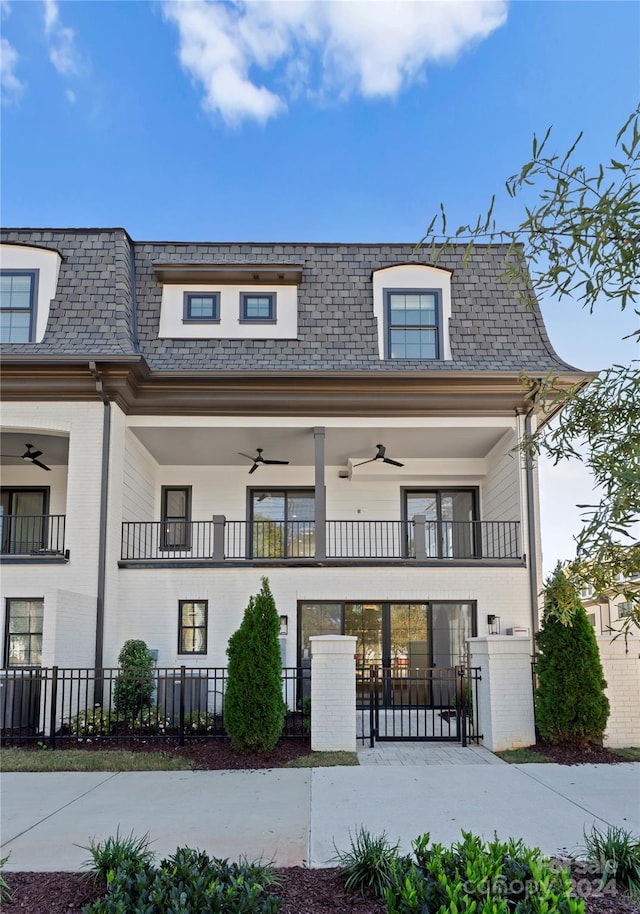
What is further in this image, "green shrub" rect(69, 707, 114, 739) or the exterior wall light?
the exterior wall light

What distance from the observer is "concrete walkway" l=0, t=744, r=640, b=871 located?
5824 mm

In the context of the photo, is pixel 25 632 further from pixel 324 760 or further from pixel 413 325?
pixel 413 325

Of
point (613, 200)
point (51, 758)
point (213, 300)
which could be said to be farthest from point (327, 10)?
point (51, 758)

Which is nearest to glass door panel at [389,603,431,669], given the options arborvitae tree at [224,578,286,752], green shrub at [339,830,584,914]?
arborvitae tree at [224,578,286,752]

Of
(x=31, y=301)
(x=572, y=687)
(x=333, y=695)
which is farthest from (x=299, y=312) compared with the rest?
(x=572, y=687)

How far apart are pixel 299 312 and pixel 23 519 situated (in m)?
7.48

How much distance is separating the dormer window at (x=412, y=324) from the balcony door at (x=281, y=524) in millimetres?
3957

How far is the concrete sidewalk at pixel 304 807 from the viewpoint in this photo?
5.82 m

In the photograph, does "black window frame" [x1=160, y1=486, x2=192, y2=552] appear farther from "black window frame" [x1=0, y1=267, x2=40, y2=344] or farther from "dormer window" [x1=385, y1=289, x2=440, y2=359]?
"dormer window" [x1=385, y1=289, x2=440, y2=359]

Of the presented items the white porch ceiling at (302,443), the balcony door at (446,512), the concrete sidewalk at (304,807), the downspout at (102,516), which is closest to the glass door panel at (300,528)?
the white porch ceiling at (302,443)

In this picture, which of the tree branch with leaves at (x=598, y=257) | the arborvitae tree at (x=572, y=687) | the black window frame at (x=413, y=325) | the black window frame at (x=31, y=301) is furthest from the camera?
the black window frame at (x=413, y=325)

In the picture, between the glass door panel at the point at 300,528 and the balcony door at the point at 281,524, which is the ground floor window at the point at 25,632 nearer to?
the balcony door at the point at 281,524

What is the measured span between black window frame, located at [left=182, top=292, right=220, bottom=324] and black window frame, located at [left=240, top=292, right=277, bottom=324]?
1.57 ft

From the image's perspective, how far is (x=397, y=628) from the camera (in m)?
14.4
